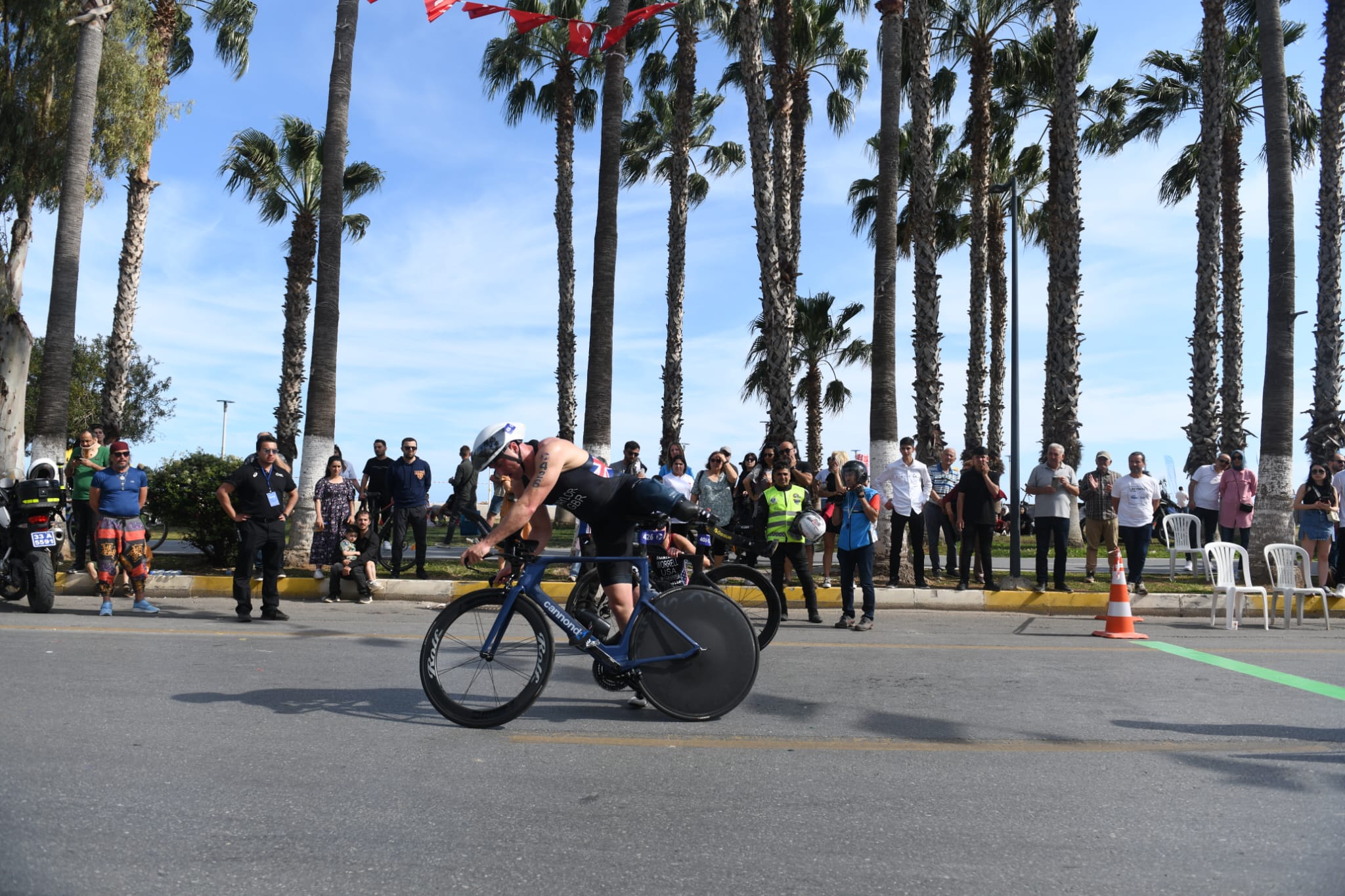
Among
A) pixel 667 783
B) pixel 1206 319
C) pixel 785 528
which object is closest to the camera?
pixel 667 783

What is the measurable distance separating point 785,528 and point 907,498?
341cm

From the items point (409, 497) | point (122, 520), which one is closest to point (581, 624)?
point (122, 520)

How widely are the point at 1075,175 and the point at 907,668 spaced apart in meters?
15.4

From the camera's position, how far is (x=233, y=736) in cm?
561

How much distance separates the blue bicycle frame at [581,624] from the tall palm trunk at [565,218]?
80.9ft

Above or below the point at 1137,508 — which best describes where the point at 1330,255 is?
above

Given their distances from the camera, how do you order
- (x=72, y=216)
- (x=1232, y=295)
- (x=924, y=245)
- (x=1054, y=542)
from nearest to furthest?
1. (x=1054, y=542)
2. (x=72, y=216)
3. (x=924, y=245)
4. (x=1232, y=295)

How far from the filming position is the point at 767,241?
19062 mm

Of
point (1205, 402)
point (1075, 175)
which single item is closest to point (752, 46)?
point (1075, 175)

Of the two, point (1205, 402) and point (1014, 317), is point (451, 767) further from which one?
A: point (1205, 402)

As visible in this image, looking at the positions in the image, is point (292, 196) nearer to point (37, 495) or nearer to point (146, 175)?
point (146, 175)

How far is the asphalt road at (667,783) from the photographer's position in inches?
146

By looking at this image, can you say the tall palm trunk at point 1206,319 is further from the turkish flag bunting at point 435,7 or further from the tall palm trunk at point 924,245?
the turkish flag bunting at point 435,7

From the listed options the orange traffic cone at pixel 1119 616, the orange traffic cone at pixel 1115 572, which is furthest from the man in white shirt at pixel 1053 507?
the orange traffic cone at pixel 1119 616
